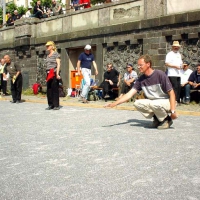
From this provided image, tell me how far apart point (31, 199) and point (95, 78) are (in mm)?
13596

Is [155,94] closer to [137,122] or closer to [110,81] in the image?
[137,122]

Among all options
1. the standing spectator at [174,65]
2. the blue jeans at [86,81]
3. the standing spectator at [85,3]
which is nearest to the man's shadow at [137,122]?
the standing spectator at [174,65]

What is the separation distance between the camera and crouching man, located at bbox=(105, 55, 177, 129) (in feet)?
23.3

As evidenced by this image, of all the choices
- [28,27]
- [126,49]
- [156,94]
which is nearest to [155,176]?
[156,94]

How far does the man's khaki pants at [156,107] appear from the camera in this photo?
23.3ft

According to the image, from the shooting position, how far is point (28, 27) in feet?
68.4

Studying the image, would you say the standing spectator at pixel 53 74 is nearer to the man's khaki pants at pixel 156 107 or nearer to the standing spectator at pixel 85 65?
the standing spectator at pixel 85 65

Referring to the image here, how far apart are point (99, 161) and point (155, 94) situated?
295 cm

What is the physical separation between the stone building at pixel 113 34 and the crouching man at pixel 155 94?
6.14m

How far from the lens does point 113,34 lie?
16.0 meters

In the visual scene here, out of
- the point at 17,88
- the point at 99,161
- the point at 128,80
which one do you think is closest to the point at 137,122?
the point at 99,161

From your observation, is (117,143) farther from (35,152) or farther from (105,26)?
(105,26)

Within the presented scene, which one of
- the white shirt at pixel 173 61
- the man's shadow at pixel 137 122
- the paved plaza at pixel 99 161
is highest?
A: the white shirt at pixel 173 61

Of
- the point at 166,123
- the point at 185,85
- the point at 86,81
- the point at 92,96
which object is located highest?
the point at 86,81
